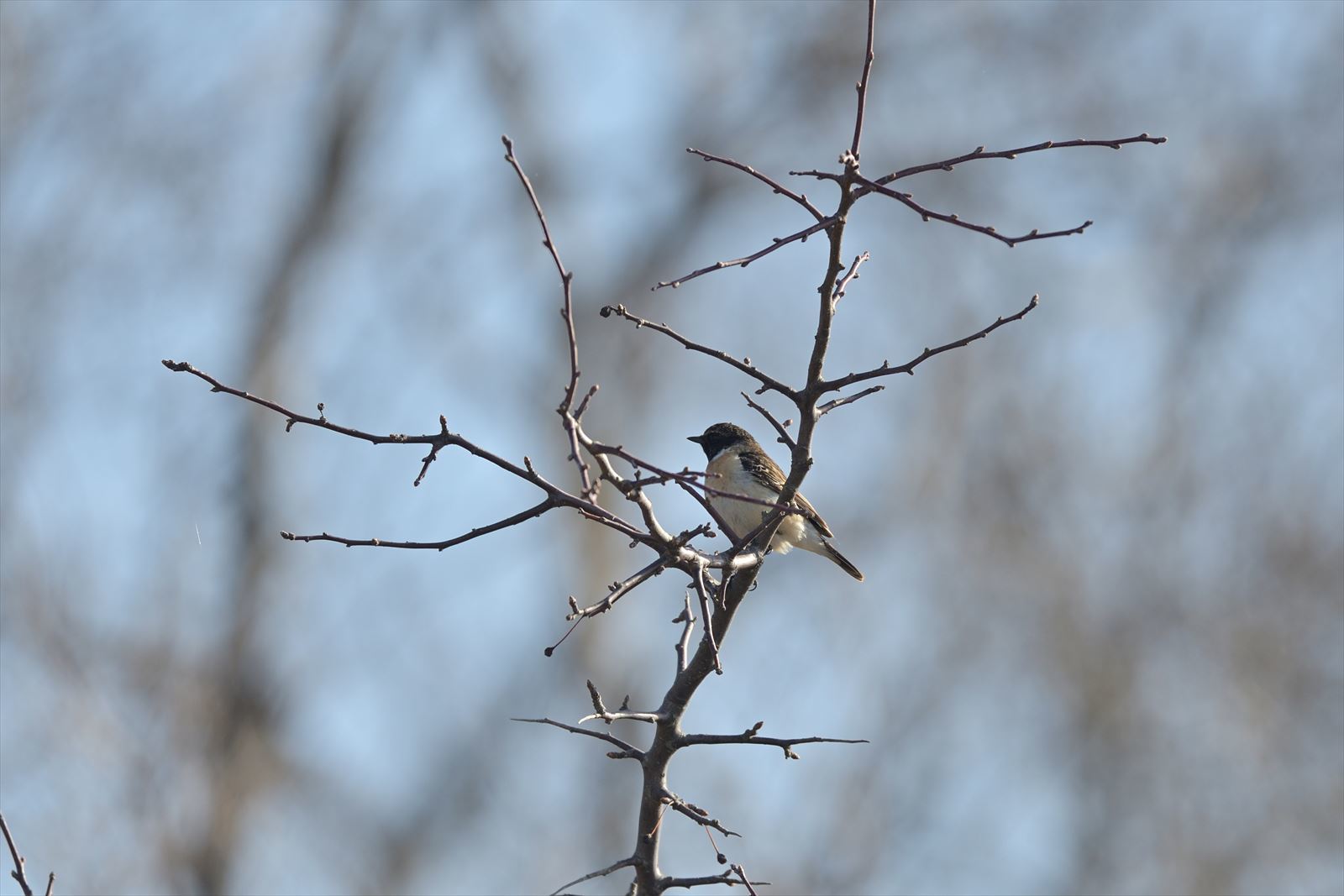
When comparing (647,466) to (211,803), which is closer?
(647,466)

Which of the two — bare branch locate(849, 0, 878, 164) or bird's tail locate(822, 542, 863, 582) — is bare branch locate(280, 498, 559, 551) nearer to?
bare branch locate(849, 0, 878, 164)

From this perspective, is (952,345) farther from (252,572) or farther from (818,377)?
(252,572)

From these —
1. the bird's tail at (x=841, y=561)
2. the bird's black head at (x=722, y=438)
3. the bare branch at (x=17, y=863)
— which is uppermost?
the bird's black head at (x=722, y=438)

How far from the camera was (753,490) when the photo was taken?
747 centimetres

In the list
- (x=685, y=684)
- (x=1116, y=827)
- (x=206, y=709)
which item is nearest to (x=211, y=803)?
(x=206, y=709)

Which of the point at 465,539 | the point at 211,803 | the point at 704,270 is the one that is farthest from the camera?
the point at 211,803

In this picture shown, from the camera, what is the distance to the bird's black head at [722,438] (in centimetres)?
809

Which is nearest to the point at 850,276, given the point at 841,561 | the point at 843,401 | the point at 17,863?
the point at 843,401

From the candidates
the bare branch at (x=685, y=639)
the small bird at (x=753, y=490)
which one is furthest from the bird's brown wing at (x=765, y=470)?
the bare branch at (x=685, y=639)

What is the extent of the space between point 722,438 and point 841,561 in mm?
1032

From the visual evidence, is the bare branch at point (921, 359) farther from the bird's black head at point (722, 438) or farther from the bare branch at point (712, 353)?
the bird's black head at point (722, 438)

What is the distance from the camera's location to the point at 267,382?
1540cm

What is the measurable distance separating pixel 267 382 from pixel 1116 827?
406 inches

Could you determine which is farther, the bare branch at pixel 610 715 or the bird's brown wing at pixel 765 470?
the bird's brown wing at pixel 765 470
